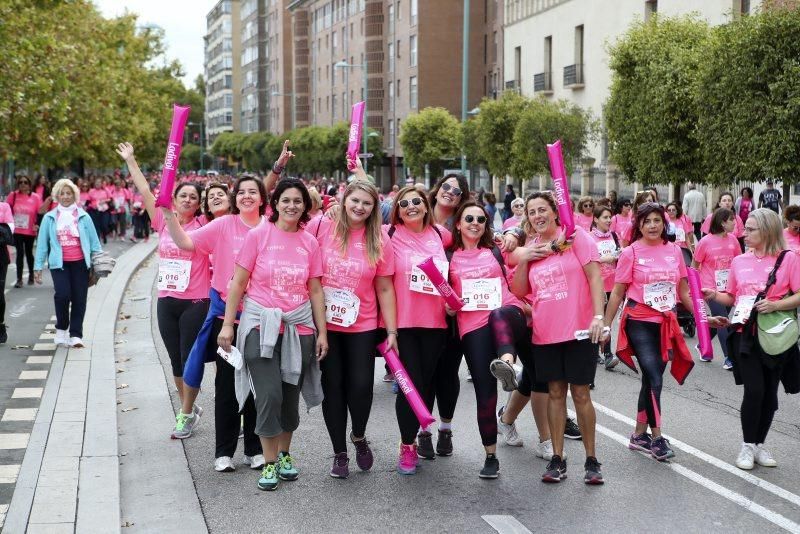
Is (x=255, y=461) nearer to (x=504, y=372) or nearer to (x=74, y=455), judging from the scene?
(x=74, y=455)

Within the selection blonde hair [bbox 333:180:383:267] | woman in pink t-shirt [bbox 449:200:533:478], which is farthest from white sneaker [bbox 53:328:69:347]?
woman in pink t-shirt [bbox 449:200:533:478]

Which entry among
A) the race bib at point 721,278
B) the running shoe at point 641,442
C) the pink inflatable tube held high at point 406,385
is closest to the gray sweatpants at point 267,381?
the pink inflatable tube held high at point 406,385

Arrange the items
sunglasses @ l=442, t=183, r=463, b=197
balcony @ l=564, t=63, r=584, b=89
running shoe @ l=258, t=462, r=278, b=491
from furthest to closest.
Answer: balcony @ l=564, t=63, r=584, b=89 → sunglasses @ l=442, t=183, r=463, b=197 → running shoe @ l=258, t=462, r=278, b=491

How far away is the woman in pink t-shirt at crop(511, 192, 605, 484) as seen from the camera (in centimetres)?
666

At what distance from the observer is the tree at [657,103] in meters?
24.4

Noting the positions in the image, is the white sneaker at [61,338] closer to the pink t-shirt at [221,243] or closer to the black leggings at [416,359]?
the pink t-shirt at [221,243]

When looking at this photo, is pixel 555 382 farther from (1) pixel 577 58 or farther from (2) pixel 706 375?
(1) pixel 577 58

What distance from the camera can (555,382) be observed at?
22.2 ft

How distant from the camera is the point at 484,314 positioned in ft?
22.3

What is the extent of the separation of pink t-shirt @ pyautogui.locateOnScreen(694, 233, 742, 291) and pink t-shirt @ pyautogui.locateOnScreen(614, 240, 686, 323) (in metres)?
3.77

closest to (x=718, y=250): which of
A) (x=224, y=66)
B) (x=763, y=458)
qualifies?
(x=763, y=458)

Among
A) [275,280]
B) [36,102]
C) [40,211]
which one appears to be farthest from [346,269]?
[36,102]

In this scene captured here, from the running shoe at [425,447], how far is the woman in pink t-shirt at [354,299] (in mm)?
697

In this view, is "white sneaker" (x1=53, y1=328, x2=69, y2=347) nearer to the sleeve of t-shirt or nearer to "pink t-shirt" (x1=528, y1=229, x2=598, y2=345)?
the sleeve of t-shirt
